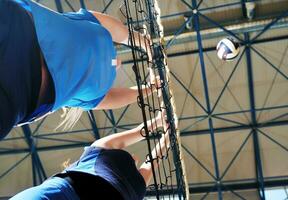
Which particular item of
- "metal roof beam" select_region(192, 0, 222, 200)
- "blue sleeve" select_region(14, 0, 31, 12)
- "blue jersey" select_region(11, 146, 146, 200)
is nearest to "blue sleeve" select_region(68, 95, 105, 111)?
"blue jersey" select_region(11, 146, 146, 200)

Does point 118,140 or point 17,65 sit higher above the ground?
point 17,65

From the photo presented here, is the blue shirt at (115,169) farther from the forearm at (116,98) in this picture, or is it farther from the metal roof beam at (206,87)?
the metal roof beam at (206,87)

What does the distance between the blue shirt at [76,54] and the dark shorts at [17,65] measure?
10cm

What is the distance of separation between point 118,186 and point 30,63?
54 cm

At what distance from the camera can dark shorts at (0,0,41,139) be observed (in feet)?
3.89

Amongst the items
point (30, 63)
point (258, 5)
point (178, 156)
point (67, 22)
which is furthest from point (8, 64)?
point (258, 5)

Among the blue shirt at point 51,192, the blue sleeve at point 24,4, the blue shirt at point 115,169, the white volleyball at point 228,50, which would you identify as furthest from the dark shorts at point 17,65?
the white volleyball at point 228,50

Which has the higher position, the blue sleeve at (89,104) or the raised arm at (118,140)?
the blue sleeve at (89,104)

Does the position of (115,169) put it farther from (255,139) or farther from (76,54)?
(255,139)

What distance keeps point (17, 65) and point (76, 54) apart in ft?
1.37

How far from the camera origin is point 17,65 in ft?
4.14

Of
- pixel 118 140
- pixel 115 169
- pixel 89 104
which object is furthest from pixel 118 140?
pixel 115 169

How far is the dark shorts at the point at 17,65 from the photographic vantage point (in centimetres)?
119

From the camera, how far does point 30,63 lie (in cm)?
134
